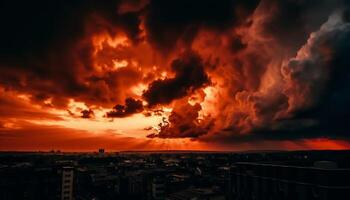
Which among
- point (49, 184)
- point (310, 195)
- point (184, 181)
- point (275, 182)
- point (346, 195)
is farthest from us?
point (184, 181)

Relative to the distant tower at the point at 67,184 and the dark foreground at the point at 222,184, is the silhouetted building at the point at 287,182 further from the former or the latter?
the distant tower at the point at 67,184

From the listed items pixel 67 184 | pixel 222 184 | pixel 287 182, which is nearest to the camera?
pixel 287 182

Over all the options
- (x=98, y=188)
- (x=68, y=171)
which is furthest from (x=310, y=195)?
(x=98, y=188)

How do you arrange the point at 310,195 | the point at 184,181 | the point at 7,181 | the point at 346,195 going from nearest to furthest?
the point at 346,195, the point at 310,195, the point at 7,181, the point at 184,181

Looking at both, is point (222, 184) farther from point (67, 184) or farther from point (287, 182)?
point (287, 182)

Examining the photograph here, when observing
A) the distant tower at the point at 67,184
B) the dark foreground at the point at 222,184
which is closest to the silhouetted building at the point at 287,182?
the dark foreground at the point at 222,184

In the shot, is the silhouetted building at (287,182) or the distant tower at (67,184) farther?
the distant tower at (67,184)

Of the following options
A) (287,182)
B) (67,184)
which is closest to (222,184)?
(67,184)

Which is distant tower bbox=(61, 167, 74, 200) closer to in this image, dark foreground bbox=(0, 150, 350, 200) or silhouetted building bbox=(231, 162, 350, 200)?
dark foreground bbox=(0, 150, 350, 200)

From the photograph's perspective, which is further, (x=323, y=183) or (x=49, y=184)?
(x=49, y=184)

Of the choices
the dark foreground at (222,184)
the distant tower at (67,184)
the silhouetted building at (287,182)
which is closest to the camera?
the silhouetted building at (287,182)

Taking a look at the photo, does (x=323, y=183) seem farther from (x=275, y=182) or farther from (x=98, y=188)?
(x=98, y=188)
